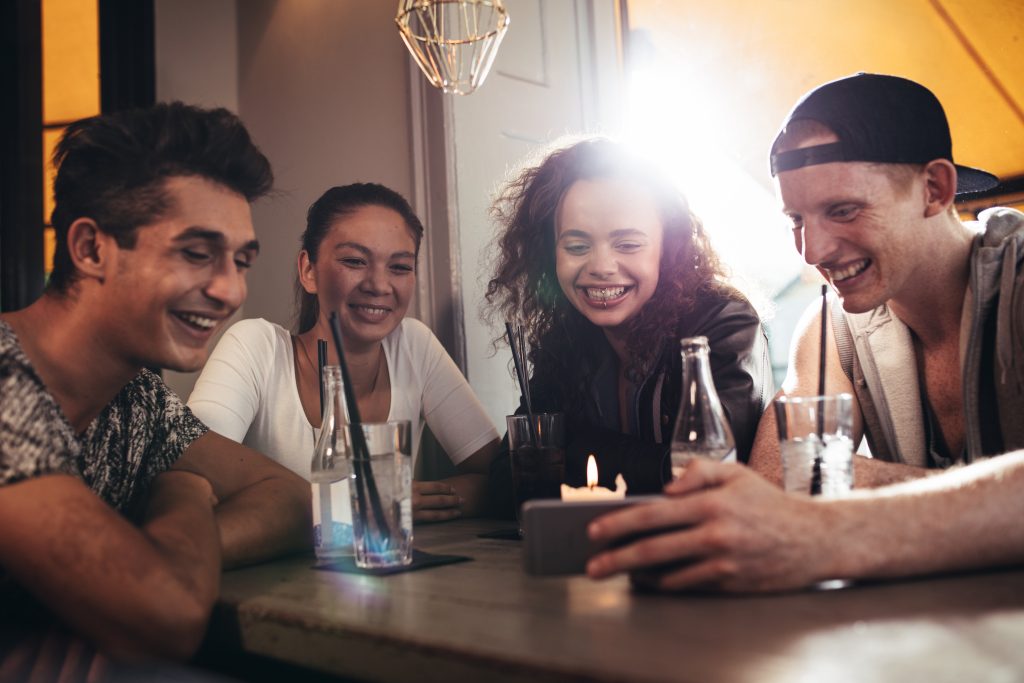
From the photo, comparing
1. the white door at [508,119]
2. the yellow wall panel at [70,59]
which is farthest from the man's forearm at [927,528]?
the yellow wall panel at [70,59]

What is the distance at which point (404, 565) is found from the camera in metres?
1.19

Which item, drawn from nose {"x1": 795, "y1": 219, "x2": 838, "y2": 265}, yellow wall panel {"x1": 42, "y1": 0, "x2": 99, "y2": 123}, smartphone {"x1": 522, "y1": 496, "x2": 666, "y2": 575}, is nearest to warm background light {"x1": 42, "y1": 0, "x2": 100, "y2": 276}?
yellow wall panel {"x1": 42, "y1": 0, "x2": 99, "y2": 123}

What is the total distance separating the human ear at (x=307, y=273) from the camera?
2482 millimetres

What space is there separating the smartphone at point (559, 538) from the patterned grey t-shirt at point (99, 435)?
0.59 meters

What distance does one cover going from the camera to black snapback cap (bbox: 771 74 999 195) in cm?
161

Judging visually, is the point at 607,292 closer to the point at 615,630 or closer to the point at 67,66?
the point at 615,630

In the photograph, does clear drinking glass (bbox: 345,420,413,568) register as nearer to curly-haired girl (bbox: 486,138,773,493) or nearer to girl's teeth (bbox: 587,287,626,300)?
curly-haired girl (bbox: 486,138,773,493)

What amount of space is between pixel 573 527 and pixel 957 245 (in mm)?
1131

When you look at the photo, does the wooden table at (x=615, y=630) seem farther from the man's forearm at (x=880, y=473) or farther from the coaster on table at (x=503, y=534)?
the man's forearm at (x=880, y=473)

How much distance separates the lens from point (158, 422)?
5.09 ft

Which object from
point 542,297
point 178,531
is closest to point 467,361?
point 542,297

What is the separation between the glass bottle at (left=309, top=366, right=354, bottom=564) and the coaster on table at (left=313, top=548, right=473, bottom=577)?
0.14 ft

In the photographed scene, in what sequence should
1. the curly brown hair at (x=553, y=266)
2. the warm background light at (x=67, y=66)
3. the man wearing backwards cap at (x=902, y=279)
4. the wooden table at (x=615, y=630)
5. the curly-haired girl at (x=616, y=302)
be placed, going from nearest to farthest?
the wooden table at (x=615, y=630)
the man wearing backwards cap at (x=902, y=279)
the curly-haired girl at (x=616, y=302)
the curly brown hair at (x=553, y=266)
the warm background light at (x=67, y=66)

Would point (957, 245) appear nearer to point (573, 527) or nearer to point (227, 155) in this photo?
point (573, 527)
